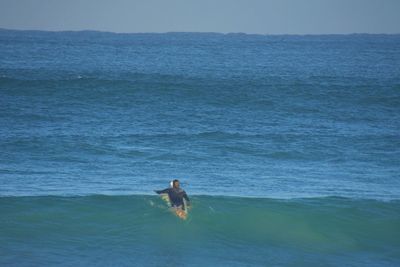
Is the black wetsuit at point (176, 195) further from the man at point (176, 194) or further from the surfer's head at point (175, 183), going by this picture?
the surfer's head at point (175, 183)

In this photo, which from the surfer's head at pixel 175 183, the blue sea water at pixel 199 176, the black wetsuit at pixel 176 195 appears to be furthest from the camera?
the black wetsuit at pixel 176 195

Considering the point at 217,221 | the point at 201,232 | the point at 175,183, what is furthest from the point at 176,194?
the point at 217,221

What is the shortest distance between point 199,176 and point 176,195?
5967mm

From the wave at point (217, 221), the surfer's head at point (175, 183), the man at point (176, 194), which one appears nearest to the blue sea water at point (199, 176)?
the wave at point (217, 221)

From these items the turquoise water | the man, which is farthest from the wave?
the man

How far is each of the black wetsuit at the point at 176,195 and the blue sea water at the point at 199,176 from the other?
0.59 meters

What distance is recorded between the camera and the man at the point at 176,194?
17.9m

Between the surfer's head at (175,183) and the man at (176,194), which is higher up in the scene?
the surfer's head at (175,183)

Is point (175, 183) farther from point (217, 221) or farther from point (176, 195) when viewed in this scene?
point (217, 221)

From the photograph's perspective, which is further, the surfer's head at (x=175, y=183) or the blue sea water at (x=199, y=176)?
the surfer's head at (x=175, y=183)

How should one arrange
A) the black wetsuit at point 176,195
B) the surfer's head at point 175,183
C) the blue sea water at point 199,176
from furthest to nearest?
the black wetsuit at point 176,195, the surfer's head at point 175,183, the blue sea water at point 199,176

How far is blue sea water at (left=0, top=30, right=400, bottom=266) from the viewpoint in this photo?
56.6 ft

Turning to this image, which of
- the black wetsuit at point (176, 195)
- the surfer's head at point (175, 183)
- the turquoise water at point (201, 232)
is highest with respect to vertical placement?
the surfer's head at point (175, 183)

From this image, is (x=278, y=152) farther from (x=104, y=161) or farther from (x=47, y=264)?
(x=47, y=264)
